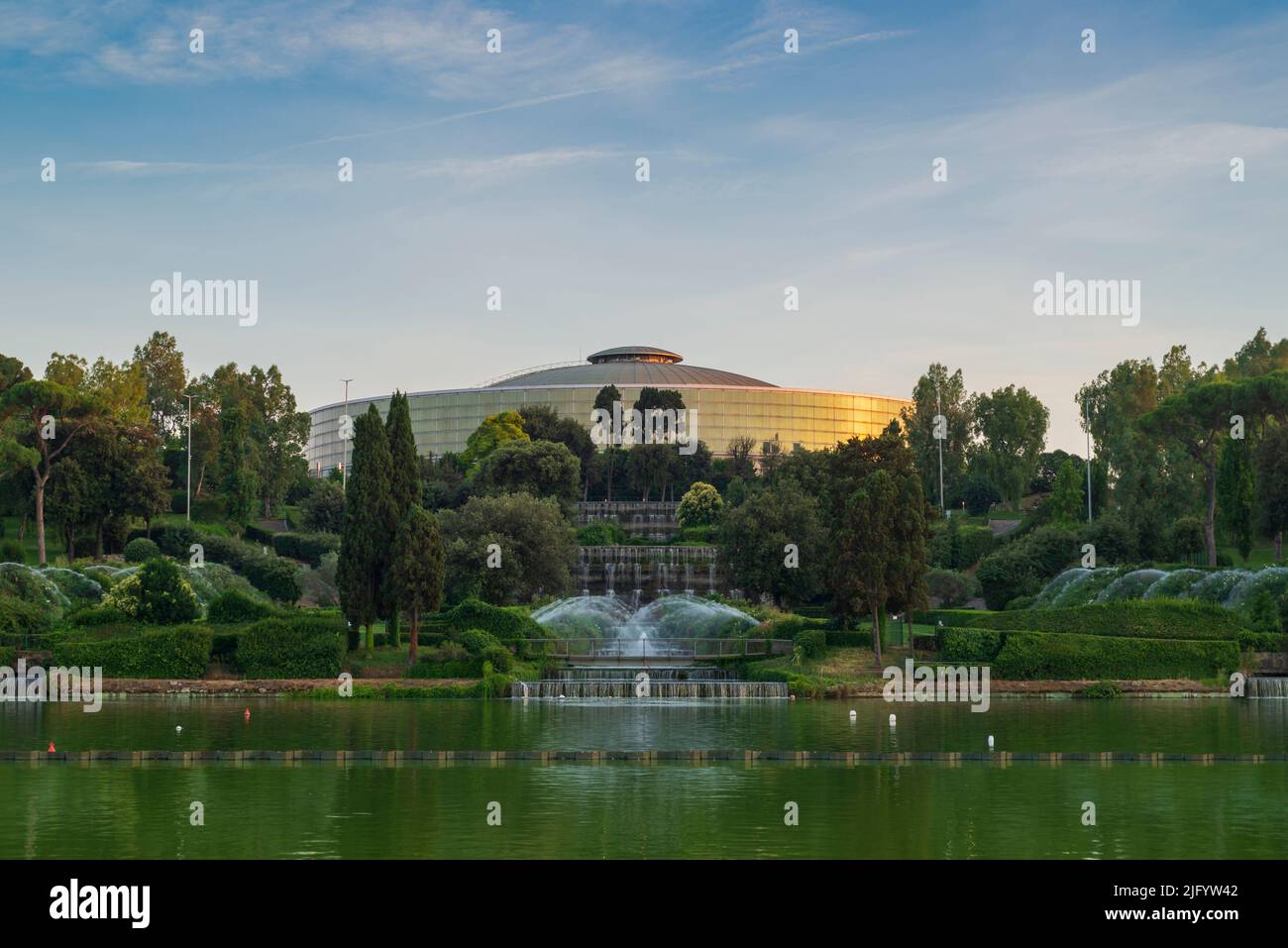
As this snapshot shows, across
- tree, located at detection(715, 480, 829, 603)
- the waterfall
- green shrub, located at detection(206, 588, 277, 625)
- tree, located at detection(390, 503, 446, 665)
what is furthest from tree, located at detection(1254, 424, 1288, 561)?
green shrub, located at detection(206, 588, 277, 625)

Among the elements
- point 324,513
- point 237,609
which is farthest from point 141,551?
point 237,609

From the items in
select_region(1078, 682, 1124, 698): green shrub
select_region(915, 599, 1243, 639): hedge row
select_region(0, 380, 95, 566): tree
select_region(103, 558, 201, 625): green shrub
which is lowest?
select_region(1078, 682, 1124, 698): green shrub

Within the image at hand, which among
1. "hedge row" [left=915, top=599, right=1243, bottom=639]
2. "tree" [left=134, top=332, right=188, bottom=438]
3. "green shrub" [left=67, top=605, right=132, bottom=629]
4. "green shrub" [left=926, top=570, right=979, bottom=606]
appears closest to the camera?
"green shrub" [left=67, top=605, right=132, bottom=629]

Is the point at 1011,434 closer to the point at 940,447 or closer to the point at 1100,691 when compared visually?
the point at 940,447

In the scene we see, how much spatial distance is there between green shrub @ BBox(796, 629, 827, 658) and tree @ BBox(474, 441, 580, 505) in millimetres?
45088

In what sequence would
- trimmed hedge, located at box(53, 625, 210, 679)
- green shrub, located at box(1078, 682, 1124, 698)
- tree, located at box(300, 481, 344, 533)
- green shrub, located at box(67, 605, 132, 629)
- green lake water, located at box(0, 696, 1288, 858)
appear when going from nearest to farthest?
green lake water, located at box(0, 696, 1288, 858) → green shrub, located at box(1078, 682, 1124, 698) → trimmed hedge, located at box(53, 625, 210, 679) → green shrub, located at box(67, 605, 132, 629) → tree, located at box(300, 481, 344, 533)

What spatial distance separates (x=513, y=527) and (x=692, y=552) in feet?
80.5

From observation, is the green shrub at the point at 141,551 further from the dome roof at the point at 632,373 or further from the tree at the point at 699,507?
the dome roof at the point at 632,373

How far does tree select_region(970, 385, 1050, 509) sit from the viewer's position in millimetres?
109438

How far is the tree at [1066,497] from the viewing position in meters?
91.1

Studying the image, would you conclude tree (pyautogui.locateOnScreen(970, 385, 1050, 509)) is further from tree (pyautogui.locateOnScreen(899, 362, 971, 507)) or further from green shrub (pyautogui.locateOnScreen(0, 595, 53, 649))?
green shrub (pyautogui.locateOnScreen(0, 595, 53, 649))

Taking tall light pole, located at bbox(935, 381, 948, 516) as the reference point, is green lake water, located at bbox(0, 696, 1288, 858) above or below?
below
